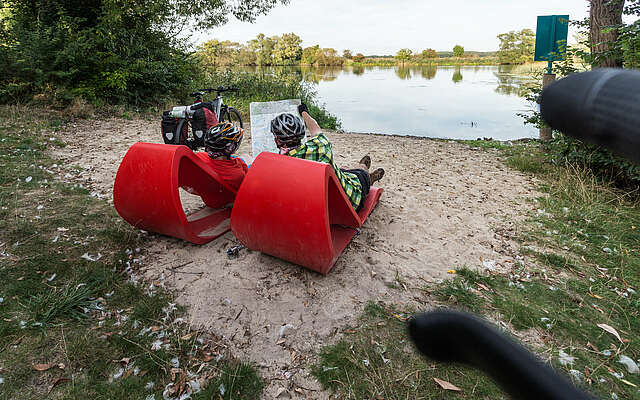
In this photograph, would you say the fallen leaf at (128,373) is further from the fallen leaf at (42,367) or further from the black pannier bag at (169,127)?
the black pannier bag at (169,127)

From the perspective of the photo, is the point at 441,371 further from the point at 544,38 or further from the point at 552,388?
the point at 544,38

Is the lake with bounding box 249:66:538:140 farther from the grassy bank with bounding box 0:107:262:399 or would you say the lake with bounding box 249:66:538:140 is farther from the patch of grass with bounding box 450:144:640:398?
the grassy bank with bounding box 0:107:262:399

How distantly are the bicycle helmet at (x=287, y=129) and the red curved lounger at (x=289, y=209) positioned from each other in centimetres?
44

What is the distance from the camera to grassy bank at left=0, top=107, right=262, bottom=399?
2.30 metres

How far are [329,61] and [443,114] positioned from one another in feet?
148

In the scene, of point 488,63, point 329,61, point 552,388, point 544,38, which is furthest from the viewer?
→ point 329,61

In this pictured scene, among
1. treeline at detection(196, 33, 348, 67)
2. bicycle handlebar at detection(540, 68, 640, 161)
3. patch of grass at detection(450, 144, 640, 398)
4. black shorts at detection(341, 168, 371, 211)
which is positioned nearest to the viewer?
bicycle handlebar at detection(540, 68, 640, 161)

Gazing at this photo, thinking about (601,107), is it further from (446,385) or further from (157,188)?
(157,188)

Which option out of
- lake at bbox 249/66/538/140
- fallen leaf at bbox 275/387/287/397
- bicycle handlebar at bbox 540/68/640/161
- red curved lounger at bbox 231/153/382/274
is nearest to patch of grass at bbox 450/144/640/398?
red curved lounger at bbox 231/153/382/274

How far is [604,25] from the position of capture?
5.68 meters

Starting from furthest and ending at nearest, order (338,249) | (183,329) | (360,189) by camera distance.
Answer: (360,189) → (338,249) → (183,329)

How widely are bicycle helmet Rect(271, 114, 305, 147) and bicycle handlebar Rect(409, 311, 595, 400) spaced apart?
9.64 feet

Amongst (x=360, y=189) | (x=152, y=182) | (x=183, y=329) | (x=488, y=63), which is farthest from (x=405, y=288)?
(x=488, y=63)

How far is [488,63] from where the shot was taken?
162 ft
